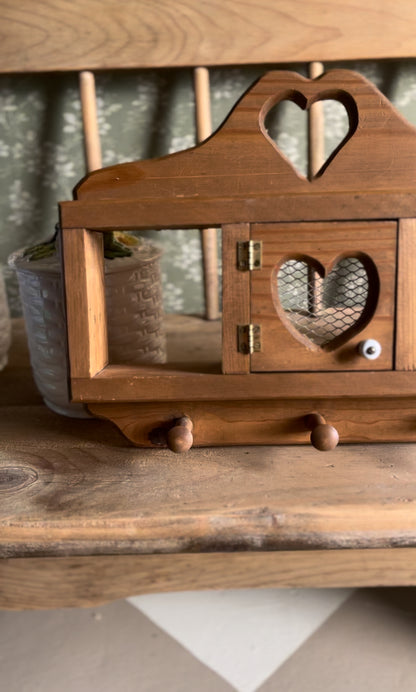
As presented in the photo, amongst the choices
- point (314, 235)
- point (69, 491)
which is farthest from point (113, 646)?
point (314, 235)

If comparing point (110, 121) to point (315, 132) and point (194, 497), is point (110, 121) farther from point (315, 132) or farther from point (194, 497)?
point (194, 497)

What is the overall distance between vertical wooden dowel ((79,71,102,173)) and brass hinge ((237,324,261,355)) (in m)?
0.56

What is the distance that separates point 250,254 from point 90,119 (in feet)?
1.87

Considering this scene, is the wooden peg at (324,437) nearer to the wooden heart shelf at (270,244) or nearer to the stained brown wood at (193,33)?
the wooden heart shelf at (270,244)

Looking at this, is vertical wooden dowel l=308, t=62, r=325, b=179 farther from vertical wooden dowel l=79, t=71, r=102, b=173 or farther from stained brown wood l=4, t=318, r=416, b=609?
stained brown wood l=4, t=318, r=416, b=609

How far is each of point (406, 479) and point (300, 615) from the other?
475 mm

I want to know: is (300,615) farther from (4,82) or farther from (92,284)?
(4,82)

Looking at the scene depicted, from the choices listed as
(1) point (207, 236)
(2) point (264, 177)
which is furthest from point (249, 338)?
(1) point (207, 236)

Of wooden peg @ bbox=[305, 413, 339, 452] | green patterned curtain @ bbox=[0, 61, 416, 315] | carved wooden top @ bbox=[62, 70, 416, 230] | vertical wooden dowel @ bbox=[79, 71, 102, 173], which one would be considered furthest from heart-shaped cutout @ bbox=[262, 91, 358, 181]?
wooden peg @ bbox=[305, 413, 339, 452]

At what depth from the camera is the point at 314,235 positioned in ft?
1.83

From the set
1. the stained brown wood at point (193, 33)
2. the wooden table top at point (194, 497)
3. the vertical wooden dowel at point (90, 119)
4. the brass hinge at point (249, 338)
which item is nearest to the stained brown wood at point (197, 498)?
the wooden table top at point (194, 497)

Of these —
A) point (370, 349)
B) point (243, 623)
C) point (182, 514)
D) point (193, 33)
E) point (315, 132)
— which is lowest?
point (243, 623)

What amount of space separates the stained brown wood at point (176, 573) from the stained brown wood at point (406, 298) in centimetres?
30

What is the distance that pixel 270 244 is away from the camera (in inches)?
22.0
